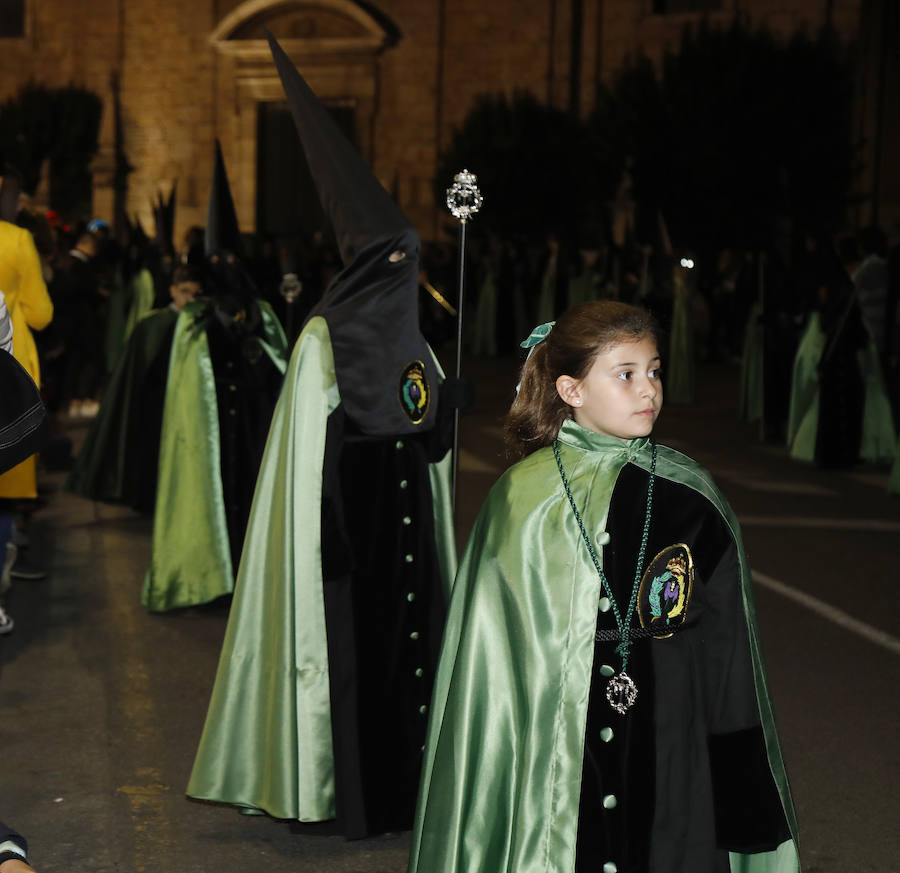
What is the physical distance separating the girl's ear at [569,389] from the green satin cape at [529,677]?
6 centimetres

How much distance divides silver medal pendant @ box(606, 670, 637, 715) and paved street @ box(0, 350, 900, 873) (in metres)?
1.33

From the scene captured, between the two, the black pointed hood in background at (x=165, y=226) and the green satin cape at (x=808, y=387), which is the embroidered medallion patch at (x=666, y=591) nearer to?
the black pointed hood in background at (x=165, y=226)

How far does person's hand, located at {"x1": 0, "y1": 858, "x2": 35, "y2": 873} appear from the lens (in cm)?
338

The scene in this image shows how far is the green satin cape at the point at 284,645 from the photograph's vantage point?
159 inches

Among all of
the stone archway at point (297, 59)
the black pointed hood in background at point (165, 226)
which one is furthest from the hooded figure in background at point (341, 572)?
the stone archway at point (297, 59)

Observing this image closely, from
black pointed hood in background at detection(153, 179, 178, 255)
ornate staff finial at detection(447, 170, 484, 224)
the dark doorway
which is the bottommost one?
black pointed hood in background at detection(153, 179, 178, 255)

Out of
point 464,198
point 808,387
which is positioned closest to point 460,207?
point 464,198

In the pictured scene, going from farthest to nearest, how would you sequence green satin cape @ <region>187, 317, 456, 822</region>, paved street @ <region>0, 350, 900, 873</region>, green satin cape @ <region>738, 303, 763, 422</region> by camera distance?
green satin cape @ <region>738, 303, 763, 422</region>, paved street @ <region>0, 350, 900, 873</region>, green satin cape @ <region>187, 317, 456, 822</region>

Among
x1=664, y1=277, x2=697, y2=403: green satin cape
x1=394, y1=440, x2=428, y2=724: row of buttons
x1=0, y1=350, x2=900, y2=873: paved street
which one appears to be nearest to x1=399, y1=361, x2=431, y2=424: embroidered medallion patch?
x1=394, y1=440, x2=428, y2=724: row of buttons

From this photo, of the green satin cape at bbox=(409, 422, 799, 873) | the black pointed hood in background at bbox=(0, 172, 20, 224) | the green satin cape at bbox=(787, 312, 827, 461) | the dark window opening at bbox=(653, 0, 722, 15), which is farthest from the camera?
the dark window opening at bbox=(653, 0, 722, 15)

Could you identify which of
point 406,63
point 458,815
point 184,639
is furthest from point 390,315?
point 406,63

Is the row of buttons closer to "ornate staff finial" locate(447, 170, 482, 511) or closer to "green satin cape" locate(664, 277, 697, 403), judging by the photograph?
"ornate staff finial" locate(447, 170, 482, 511)

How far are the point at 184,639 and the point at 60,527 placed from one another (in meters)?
2.97

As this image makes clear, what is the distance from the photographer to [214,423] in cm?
681
